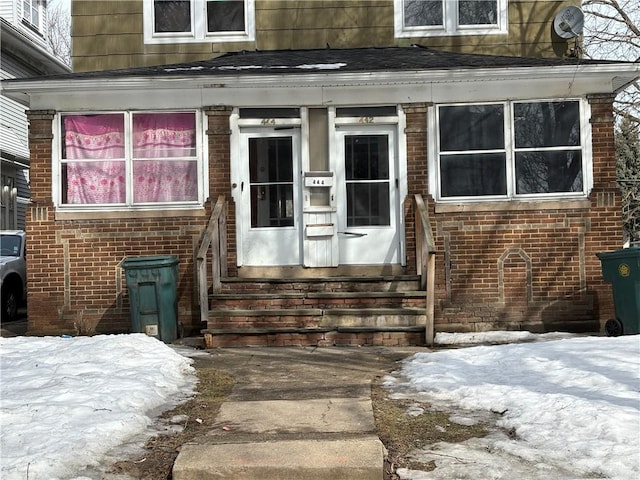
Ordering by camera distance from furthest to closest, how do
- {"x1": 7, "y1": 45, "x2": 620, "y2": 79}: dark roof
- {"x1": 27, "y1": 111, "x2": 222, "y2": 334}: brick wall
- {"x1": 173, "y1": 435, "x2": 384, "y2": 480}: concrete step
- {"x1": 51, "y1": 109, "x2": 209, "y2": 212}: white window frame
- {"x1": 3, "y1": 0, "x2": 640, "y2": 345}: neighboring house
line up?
{"x1": 51, "y1": 109, "x2": 209, "y2": 212}: white window frame < {"x1": 27, "y1": 111, "x2": 222, "y2": 334}: brick wall < {"x1": 3, "y1": 0, "x2": 640, "y2": 345}: neighboring house < {"x1": 7, "y1": 45, "x2": 620, "y2": 79}: dark roof < {"x1": 173, "y1": 435, "x2": 384, "y2": 480}: concrete step

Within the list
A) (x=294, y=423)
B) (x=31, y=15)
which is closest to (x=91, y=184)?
(x=294, y=423)

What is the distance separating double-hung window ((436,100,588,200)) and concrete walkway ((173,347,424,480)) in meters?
3.37

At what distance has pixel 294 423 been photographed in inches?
176

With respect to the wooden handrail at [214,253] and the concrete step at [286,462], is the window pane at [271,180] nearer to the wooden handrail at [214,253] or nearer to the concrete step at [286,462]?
the wooden handrail at [214,253]

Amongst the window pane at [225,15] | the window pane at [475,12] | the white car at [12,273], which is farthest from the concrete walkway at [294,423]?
the window pane at [475,12]

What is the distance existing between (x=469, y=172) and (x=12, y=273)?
8.42 meters

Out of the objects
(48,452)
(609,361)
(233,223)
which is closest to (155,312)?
(233,223)

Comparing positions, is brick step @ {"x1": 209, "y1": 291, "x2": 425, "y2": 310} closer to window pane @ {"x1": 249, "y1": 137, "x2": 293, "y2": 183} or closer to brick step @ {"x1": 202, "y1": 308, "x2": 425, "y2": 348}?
brick step @ {"x1": 202, "y1": 308, "x2": 425, "y2": 348}

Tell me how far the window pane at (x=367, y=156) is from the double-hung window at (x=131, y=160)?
7.39 feet

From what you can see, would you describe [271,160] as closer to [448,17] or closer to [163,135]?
[163,135]

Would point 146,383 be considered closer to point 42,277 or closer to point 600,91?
point 42,277

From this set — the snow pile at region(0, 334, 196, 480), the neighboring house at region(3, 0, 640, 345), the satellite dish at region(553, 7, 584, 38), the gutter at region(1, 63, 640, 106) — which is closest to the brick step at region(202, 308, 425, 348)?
the neighboring house at region(3, 0, 640, 345)

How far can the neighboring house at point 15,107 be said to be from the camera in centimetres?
1770

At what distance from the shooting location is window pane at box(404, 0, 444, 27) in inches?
440
